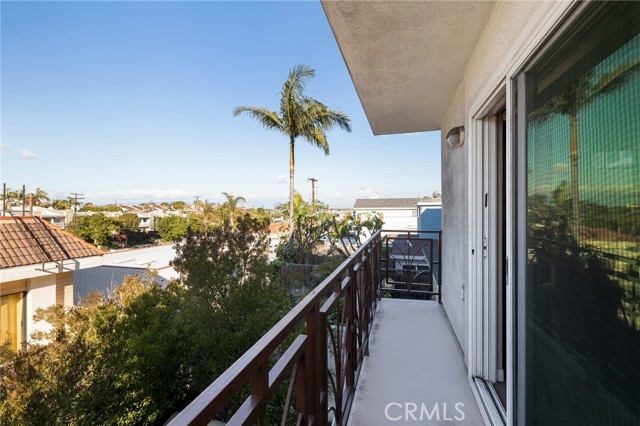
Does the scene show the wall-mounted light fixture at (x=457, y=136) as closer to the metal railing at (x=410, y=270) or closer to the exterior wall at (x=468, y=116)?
the exterior wall at (x=468, y=116)

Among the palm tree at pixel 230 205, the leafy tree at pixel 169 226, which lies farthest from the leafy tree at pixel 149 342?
the leafy tree at pixel 169 226

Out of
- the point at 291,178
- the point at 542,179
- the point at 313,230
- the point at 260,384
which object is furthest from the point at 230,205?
the point at 260,384

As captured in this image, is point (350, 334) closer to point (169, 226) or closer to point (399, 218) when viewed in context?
point (399, 218)

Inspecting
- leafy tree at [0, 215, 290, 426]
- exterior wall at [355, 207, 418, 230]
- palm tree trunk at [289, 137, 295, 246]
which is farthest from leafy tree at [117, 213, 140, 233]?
leafy tree at [0, 215, 290, 426]

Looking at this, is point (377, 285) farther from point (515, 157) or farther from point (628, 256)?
point (628, 256)

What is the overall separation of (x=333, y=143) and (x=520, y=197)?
449 inches

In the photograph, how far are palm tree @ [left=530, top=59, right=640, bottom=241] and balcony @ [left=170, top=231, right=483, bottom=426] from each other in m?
0.91

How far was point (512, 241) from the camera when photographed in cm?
143

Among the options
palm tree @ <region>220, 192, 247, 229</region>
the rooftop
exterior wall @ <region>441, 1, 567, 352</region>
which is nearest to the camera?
exterior wall @ <region>441, 1, 567, 352</region>

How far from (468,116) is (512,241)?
1.22 metres

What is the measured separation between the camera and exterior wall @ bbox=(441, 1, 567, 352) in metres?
1.33

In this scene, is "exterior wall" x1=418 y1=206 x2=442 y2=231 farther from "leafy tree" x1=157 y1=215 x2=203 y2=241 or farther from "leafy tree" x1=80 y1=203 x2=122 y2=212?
"leafy tree" x1=80 y1=203 x2=122 y2=212

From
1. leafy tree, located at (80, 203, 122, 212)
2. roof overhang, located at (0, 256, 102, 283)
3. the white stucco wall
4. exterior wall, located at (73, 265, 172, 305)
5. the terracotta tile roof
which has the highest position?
leafy tree, located at (80, 203, 122, 212)

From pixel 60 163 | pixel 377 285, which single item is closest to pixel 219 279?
pixel 377 285
